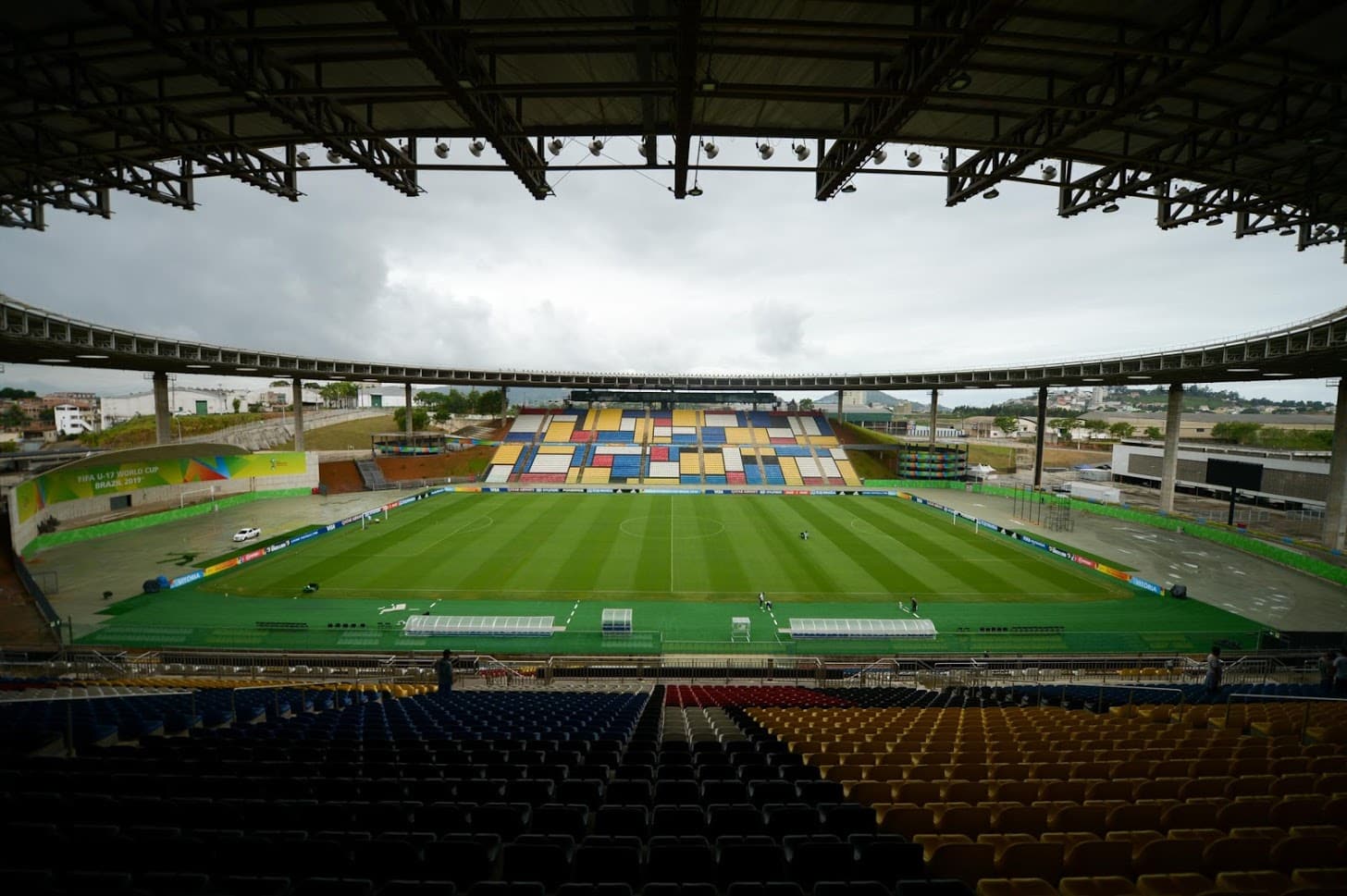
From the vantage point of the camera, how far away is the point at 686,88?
314 inches

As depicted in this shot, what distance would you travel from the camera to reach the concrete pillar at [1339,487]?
3544cm

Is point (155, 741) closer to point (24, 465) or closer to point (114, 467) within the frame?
point (114, 467)

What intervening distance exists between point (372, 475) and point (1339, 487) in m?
80.8

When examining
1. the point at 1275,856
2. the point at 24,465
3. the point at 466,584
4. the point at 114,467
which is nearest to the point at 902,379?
the point at 466,584

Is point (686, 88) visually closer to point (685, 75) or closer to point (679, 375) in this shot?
point (685, 75)

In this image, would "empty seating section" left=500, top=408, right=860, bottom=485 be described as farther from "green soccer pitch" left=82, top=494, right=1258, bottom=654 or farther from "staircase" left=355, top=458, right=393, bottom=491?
"green soccer pitch" left=82, top=494, right=1258, bottom=654

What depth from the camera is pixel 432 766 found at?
6648 millimetres

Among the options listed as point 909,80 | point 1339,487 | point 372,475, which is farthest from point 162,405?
point 1339,487

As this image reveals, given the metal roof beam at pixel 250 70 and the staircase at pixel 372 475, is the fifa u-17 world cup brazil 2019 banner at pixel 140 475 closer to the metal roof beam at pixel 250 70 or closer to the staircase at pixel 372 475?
the staircase at pixel 372 475

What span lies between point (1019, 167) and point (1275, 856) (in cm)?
1139

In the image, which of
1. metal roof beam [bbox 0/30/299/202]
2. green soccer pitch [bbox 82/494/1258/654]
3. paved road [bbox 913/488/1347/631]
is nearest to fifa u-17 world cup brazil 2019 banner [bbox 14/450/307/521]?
green soccer pitch [bbox 82/494/1258/654]

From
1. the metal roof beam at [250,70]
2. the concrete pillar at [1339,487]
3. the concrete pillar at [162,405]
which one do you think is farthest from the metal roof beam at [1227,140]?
the concrete pillar at [162,405]

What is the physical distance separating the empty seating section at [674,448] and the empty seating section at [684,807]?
5218cm

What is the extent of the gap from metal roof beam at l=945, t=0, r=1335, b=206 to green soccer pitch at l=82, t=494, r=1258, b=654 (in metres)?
16.7
